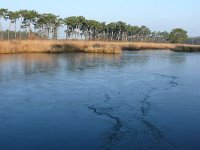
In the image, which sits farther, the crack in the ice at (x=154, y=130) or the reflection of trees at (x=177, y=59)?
the reflection of trees at (x=177, y=59)

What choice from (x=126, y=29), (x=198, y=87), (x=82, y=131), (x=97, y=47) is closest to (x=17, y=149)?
(x=82, y=131)

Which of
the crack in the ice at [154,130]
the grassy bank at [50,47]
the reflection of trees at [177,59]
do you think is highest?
the grassy bank at [50,47]

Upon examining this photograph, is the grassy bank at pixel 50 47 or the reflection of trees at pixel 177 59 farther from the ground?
the grassy bank at pixel 50 47

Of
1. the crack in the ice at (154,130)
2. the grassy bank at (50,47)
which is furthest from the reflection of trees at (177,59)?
the crack in the ice at (154,130)


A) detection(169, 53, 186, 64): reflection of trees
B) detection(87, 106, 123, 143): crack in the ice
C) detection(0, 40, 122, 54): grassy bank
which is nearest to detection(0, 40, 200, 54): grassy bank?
detection(0, 40, 122, 54): grassy bank

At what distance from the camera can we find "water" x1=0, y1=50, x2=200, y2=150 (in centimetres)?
963

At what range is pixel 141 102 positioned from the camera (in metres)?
14.7

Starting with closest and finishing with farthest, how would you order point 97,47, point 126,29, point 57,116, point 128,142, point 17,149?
point 17,149
point 128,142
point 57,116
point 97,47
point 126,29

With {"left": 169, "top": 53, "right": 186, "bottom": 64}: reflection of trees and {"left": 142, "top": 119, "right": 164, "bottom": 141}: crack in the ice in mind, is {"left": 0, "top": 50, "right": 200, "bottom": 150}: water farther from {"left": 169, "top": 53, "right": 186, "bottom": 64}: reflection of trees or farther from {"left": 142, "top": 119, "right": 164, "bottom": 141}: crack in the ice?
{"left": 169, "top": 53, "right": 186, "bottom": 64}: reflection of trees

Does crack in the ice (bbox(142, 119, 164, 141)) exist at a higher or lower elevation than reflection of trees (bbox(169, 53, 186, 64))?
lower

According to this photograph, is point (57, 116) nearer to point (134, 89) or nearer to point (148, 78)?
point (134, 89)

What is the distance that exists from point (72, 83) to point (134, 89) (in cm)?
371

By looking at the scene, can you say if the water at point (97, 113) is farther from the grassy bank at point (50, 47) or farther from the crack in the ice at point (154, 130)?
the grassy bank at point (50, 47)

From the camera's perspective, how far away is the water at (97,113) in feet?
31.6
